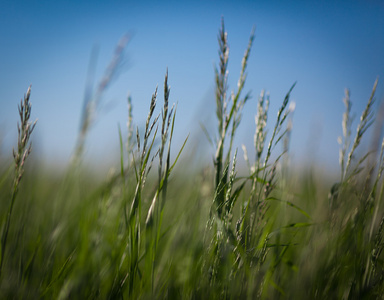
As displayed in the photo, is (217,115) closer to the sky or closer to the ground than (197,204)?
closer to the sky

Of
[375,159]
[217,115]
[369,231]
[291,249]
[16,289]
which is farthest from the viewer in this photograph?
[291,249]

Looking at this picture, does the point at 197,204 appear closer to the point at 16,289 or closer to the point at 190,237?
the point at 190,237

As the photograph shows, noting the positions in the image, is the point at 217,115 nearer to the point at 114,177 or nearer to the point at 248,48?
the point at 248,48

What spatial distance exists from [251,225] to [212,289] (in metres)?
0.33

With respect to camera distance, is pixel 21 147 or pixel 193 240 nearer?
pixel 21 147

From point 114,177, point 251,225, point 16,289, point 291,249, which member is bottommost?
point 16,289

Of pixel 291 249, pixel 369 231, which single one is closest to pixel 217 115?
pixel 369 231

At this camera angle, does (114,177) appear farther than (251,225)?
Yes

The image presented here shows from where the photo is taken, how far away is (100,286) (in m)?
Answer: 1.01

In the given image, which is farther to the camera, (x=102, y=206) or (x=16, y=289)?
(x=102, y=206)

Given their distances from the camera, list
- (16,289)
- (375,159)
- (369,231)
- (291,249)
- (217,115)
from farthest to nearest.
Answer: (291,249) < (375,159) < (217,115) < (369,231) < (16,289)

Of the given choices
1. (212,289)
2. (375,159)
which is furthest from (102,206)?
(375,159)

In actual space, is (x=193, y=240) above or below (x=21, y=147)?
below

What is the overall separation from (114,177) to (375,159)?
1298mm
